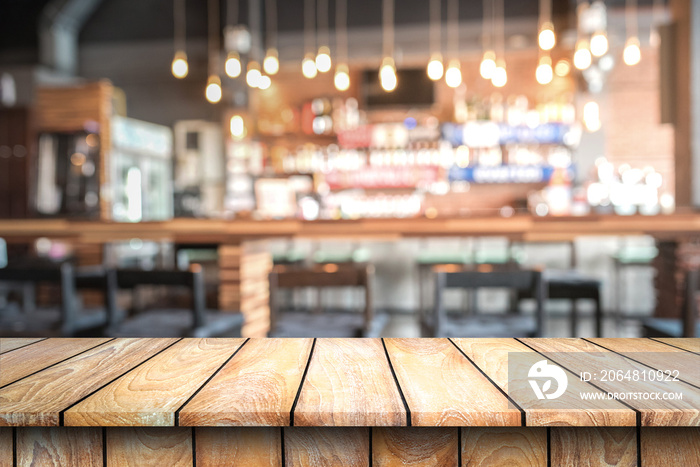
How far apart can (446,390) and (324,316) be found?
171 cm

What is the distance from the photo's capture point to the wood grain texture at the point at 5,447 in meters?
0.75

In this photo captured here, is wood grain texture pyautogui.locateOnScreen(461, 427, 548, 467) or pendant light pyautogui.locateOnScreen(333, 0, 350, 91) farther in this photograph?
pendant light pyautogui.locateOnScreen(333, 0, 350, 91)

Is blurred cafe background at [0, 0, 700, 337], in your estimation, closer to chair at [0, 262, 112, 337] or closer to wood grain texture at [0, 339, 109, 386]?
chair at [0, 262, 112, 337]

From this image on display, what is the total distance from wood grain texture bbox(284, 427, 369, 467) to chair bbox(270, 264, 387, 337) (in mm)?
1210

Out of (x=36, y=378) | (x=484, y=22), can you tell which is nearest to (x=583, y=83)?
(x=484, y=22)

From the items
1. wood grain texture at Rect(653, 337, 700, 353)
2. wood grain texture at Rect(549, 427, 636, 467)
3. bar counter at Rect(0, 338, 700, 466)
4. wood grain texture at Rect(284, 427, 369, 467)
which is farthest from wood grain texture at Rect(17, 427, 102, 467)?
wood grain texture at Rect(653, 337, 700, 353)

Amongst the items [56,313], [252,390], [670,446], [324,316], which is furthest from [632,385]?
[56,313]

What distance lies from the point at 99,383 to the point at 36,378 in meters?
0.12

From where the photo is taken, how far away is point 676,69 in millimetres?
3754

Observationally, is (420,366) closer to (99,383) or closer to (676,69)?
(99,383)

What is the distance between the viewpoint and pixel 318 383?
0.80 m

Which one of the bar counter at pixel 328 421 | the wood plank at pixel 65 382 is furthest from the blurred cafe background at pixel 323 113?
the bar counter at pixel 328 421

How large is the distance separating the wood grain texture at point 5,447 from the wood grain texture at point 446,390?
1.93ft

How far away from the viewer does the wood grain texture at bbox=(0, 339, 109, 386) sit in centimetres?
88
